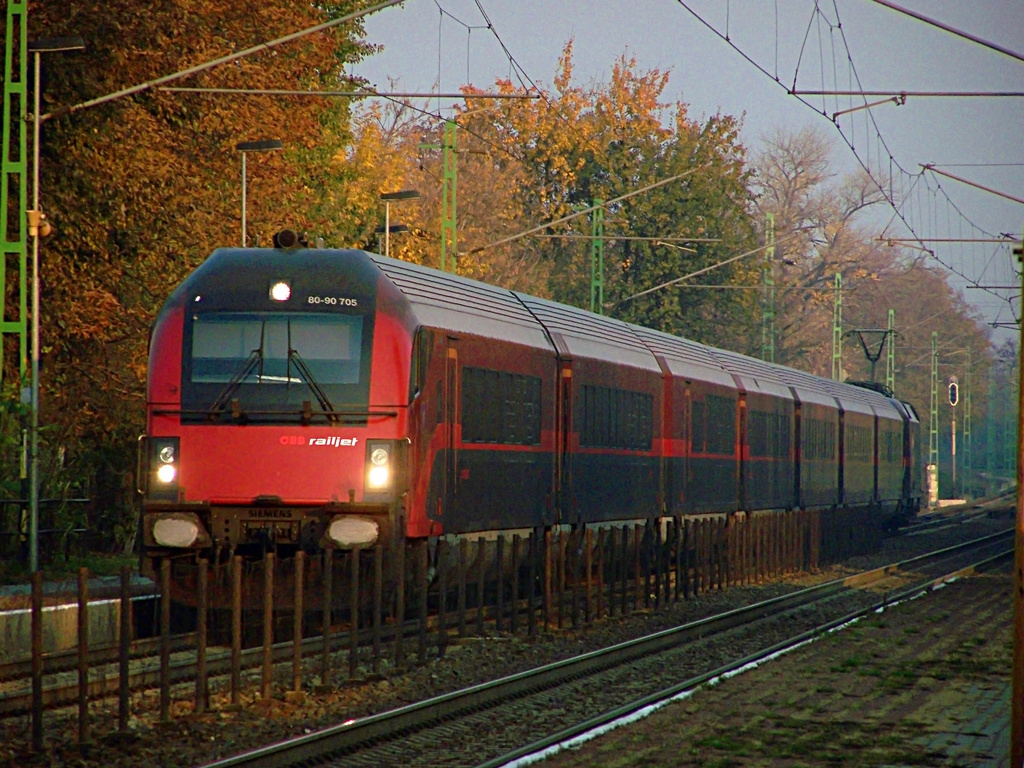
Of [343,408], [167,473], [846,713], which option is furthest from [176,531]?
[846,713]

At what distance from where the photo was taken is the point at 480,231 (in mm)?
66000

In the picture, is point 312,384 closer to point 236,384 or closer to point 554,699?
point 236,384

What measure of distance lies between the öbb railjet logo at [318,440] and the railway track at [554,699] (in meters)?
2.87

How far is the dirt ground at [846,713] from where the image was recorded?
10914mm

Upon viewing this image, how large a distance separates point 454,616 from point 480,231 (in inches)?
1880

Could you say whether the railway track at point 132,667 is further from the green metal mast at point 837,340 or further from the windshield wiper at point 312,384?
the green metal mast at point 837,340

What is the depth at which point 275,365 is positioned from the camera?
1641 centimetres

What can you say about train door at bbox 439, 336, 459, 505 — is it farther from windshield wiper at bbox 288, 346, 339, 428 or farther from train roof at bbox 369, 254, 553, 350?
windshield wiper at bbox 288, 346, 339, 428

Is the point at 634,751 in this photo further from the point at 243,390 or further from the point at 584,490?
the point at 584,490

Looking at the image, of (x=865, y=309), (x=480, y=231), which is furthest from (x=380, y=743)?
(x=865, y=309)

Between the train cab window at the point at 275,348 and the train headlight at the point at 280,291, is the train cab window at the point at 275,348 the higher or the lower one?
the lower one

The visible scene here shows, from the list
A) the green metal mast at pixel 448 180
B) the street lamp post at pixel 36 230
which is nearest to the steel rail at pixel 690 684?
the street lamp post at pixel 36 230

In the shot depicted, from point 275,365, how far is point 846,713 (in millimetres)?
6335

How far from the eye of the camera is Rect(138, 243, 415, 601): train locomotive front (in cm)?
1616
